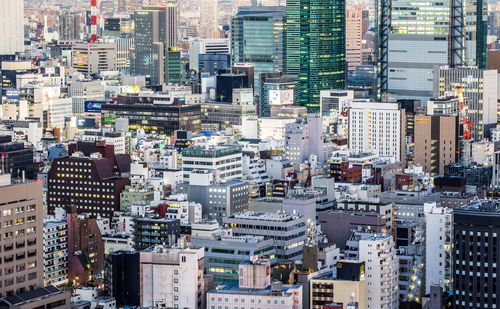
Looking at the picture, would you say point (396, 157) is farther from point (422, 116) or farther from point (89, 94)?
point (89, 94)

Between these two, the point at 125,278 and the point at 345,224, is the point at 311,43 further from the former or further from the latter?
the point at 125,278

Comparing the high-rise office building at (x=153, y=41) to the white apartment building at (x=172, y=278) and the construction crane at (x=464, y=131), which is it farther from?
the white apartment building at (x=172, y=278)

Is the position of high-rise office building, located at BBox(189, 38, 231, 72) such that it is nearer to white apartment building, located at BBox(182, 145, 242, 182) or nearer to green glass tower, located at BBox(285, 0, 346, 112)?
green glass tower, located at BBox(285, 0, 346, 112)

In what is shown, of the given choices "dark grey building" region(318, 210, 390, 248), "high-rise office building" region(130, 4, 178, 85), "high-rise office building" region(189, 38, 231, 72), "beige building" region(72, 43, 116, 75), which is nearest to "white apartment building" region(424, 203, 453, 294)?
"dark grey building" region(318, 210, 390, 248)

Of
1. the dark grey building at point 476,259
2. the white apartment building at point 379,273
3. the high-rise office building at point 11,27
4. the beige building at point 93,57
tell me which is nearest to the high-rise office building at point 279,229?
the white apartment building at point 379,273

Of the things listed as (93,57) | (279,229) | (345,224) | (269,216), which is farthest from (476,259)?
(93,57)

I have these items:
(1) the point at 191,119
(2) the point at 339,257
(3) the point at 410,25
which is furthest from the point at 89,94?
(2) the point at 339,257
